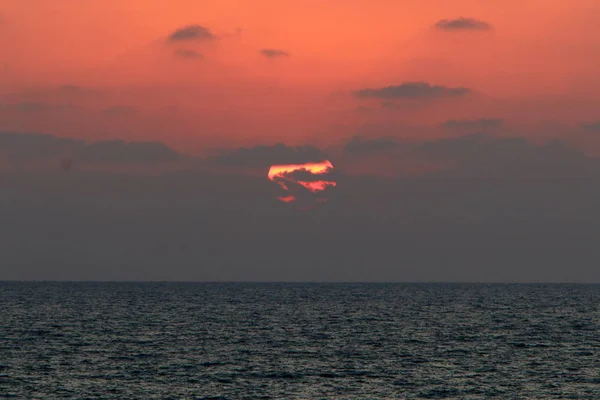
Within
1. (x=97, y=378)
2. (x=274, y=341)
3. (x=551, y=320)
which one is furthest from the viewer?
(x=551, y=320)

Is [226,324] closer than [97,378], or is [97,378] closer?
[97,378]

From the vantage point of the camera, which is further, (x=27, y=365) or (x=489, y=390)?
(x=27, y=365)

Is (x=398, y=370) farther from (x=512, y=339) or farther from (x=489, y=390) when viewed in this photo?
(x=512, y=339)

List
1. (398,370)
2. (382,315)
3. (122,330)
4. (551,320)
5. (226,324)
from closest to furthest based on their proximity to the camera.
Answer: (398,370) < (122,330) < (226,324) < (551,320) < (382,315)

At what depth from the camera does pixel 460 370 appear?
71.7 metres

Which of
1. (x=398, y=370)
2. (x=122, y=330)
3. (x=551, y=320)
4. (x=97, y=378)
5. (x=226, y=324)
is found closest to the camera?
(x=97, y=378)

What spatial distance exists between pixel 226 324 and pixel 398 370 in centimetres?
5322

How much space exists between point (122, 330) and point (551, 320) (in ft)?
245

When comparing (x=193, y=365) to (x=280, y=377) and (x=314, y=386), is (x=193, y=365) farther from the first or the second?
(x=314, y=386)

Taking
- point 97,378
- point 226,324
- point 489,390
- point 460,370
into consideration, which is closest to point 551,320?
point 226,324

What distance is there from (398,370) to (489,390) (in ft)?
37.2

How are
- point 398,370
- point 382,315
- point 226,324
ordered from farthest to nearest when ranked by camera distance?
point 382,315 < point 226,324 < point 398,370

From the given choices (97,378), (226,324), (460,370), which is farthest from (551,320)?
(97,378)

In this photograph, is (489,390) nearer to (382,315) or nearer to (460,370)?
(460,370)
